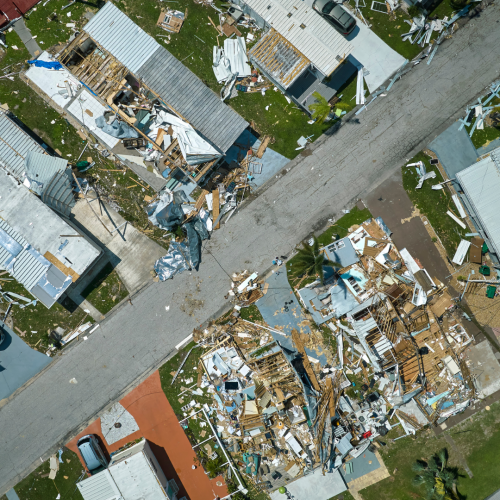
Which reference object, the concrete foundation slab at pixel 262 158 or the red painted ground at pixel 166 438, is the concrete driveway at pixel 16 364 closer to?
the red painted ground at pixel 166 438

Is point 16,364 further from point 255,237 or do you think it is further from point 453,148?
point 453,148

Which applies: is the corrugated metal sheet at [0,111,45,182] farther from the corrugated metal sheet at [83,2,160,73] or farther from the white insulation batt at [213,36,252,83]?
the white insulation batt at [213,36,252,83]

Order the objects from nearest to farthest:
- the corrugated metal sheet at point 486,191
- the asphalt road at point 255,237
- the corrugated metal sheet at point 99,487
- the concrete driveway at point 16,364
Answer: the corrugated metal sheet at point 486,191 < the corrugated metal sheet at point 99,487 < the asphalt road at point 255,237 < the concrete driveway at point 16,364

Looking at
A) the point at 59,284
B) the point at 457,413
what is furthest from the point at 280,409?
the point at 59,284

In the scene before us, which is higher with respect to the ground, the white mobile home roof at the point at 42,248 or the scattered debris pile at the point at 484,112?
the white mobile home roof at the point at 42,248

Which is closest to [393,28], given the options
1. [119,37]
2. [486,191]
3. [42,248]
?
[486,191]

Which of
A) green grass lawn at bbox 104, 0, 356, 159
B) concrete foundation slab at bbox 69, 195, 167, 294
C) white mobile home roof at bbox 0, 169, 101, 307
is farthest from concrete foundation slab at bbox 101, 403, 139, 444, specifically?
green grass lawn at bbox 104, 0, 356, 159

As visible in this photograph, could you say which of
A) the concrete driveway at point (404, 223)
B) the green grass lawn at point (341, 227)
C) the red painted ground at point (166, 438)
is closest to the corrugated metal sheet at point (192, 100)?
the green grass lawn at point (341, 227)

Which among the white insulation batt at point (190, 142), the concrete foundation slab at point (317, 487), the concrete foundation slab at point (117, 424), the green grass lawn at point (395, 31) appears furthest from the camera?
the concrete foundation slab at point (117, 424)
